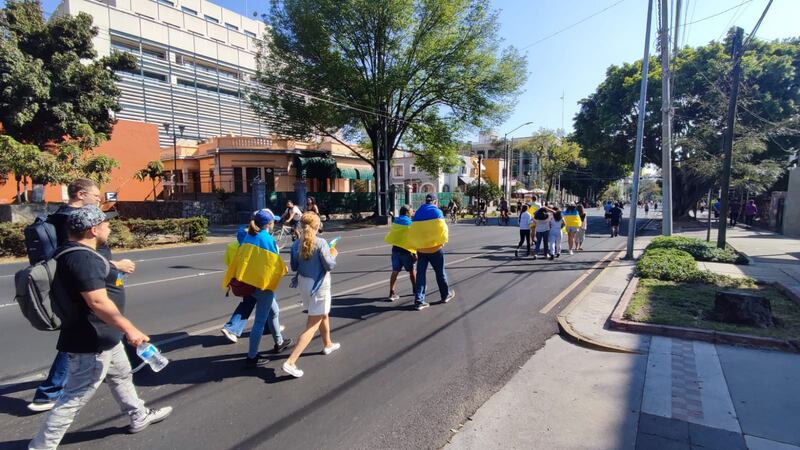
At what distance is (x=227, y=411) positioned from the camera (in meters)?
3.52

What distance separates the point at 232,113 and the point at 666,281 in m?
40.5

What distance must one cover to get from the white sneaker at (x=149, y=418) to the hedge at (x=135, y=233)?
1322 centimetres

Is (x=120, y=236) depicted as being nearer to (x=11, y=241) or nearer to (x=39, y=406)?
(x=11, y=241)

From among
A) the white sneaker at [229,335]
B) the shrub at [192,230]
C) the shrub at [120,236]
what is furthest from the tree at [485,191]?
the white sneaker at [229,335]

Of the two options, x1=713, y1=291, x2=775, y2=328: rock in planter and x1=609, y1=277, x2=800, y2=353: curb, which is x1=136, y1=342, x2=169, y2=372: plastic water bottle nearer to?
x1=609, y1=277, x2=800, y2=353: curb

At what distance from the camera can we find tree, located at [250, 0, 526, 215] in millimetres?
23578

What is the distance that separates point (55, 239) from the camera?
3.80 m

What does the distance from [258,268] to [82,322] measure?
5.62 feet

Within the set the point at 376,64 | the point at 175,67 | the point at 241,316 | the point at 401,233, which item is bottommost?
the point at 241,316

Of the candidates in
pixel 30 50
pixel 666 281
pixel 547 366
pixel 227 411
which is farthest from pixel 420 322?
pixel 30 50

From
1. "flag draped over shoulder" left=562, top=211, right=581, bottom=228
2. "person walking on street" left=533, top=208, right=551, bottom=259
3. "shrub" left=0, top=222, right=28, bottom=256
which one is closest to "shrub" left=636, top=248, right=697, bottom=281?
"person walking on street" left=533, top=208, right=551, bottom=259

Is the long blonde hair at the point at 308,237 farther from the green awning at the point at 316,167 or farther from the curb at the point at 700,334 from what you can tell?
the green awning at the point at 316,167

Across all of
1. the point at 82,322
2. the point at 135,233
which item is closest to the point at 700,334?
the point at 82,322

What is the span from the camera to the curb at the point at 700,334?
4734mm
